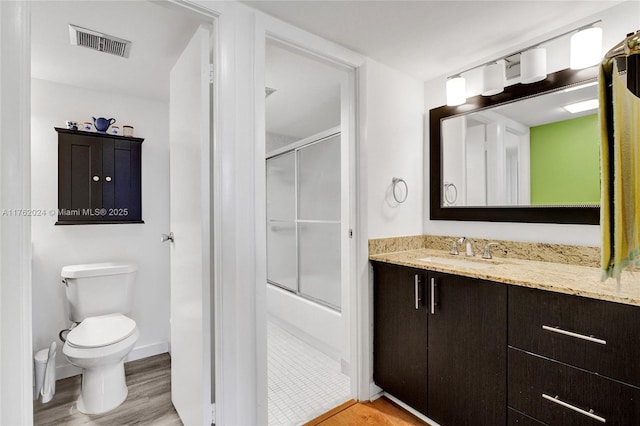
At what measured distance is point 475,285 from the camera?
145 cm

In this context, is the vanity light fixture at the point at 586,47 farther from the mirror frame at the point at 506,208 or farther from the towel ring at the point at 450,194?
the towel ring at the point at 450,194

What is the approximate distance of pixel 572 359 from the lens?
3.78 ft

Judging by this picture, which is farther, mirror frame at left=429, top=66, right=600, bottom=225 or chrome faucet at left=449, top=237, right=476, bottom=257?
chrome faucet at left=449, top=237, right=476, bottom=257

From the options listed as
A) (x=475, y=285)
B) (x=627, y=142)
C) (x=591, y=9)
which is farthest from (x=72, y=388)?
(x=591, y=9)

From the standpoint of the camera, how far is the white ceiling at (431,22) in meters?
1.45

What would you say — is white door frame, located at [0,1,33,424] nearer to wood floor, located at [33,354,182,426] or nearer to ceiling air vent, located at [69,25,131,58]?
ceiling air vent, located at [69,25,131,58]

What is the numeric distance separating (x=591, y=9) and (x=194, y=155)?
2134 millimetres

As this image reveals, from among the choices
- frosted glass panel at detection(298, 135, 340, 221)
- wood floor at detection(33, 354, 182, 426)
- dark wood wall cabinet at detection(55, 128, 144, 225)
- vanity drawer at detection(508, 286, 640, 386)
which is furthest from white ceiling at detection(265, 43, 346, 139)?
wood floor at detection(33, 354, 182, 426)

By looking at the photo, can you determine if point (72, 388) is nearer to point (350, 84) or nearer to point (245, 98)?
point (245, 98)

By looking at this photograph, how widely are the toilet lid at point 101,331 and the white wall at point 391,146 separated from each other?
1.72m

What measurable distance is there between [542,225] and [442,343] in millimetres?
913

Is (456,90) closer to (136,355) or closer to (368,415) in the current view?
(368,415)

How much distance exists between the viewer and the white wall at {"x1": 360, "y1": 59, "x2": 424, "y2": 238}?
196cm

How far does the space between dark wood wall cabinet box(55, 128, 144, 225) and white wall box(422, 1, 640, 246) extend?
7.28ft
